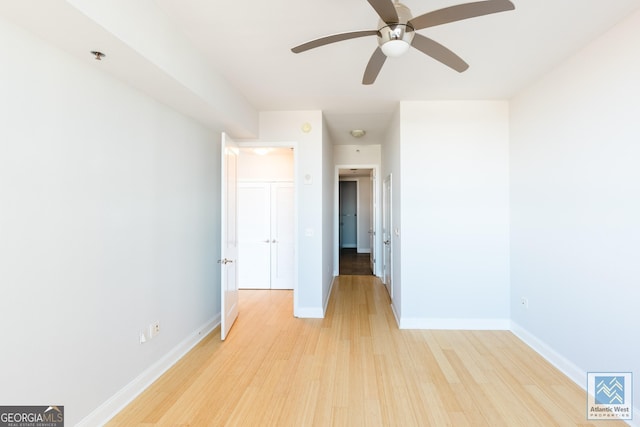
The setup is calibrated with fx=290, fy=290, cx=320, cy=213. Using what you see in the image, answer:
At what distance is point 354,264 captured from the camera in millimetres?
7277

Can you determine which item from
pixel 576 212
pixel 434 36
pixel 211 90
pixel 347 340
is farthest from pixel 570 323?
pixel 211 90

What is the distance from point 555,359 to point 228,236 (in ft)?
11.0

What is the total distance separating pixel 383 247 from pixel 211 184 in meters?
3.69

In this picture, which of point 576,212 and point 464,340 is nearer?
point 576,212

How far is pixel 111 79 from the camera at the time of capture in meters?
1.95

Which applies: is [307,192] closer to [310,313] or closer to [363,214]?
[310,313]

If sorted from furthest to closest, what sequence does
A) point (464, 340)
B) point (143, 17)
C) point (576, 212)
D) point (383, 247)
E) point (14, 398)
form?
point (383, 247) < point (464, 340) < point (576, 212) < point (143, 17) < point (14, 398)

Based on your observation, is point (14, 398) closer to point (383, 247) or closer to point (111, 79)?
point (111, 79)

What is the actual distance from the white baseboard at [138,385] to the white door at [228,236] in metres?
0.34

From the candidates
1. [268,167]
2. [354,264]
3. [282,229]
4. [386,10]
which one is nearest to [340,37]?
[386,10]

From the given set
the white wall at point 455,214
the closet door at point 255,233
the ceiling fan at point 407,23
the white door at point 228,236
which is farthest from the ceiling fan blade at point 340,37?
the closet door at point 255,233

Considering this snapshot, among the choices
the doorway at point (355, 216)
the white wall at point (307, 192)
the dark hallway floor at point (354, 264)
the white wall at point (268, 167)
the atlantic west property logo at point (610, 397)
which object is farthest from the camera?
the doorway at point (355, 216)

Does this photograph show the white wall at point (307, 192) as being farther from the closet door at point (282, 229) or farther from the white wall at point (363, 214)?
the white wall at point (363, 214)

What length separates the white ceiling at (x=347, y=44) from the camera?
5.84 feet
